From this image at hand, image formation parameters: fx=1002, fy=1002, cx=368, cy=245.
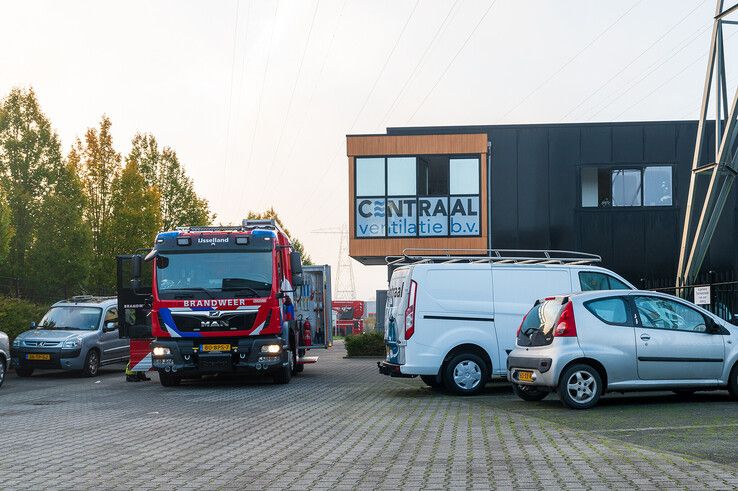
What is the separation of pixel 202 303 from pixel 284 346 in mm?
1859

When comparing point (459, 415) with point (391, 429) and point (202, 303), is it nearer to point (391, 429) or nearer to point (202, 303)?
point (391, 429)

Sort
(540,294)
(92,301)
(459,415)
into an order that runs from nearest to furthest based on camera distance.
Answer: (459,415) < (540,294) < (92,301)

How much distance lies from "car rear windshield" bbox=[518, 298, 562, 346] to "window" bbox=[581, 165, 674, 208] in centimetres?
2294

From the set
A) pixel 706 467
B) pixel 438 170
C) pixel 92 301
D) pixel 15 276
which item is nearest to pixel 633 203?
pixel 438 170

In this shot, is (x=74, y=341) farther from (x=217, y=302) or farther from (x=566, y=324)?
(x=566, y=324)

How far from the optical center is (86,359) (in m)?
24.5

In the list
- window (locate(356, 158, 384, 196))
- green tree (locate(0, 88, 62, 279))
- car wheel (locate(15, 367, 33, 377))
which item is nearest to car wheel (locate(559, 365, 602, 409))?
car wheel (locate(15, 367, 33, 377))

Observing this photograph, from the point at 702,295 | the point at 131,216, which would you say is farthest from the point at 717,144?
the point at 131,216

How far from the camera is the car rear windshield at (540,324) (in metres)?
13.5

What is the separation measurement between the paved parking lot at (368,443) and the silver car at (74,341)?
7.63 metres

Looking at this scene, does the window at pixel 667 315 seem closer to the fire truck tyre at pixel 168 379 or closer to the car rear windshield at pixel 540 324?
the car rear windshield at pixel 540 324

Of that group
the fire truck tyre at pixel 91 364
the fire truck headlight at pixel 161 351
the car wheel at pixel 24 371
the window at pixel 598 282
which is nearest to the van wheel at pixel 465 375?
the window at pixel 598 282

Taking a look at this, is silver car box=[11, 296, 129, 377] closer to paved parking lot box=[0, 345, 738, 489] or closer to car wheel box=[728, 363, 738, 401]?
paved parking lot box=[0, 345, 738, 489]

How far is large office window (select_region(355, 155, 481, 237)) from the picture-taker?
1406 inches
